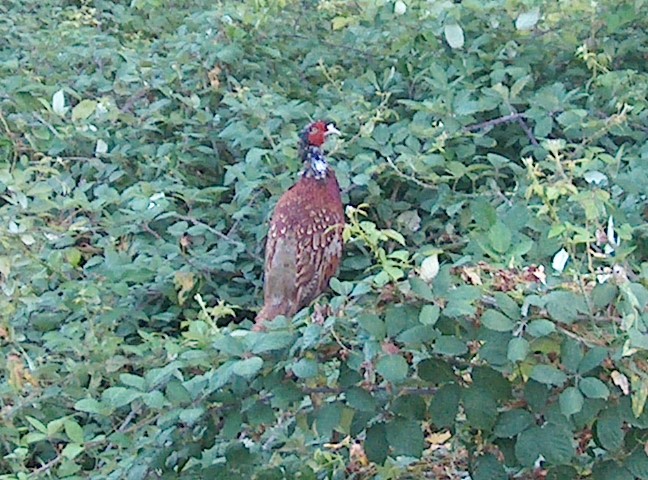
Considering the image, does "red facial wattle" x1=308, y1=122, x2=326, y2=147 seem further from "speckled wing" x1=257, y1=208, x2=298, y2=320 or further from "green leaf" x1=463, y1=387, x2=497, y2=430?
"green leaf" x1=463, y1=387, x2=497, y2=430

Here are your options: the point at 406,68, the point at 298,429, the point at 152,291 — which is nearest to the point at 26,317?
the point at 152,291

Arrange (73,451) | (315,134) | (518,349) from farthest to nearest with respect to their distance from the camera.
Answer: (315,134) < (73,451) < (518,349)

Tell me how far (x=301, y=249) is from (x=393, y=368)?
75.9 inches

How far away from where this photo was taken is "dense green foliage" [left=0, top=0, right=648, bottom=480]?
218 centimetres

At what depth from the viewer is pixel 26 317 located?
406 cm

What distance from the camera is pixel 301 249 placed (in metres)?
4.06

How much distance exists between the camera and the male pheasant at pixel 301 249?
4.04 metres

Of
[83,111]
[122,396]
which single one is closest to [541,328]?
[122,396]

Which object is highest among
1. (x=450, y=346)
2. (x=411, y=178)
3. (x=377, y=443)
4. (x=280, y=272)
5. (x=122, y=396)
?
(x=450, y=346)

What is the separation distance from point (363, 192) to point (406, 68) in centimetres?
97

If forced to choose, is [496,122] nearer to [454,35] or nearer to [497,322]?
[454,35]

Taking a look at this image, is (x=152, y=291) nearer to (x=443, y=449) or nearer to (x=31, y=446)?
(x=31, y=446)

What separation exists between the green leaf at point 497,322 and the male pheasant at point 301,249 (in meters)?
1.87

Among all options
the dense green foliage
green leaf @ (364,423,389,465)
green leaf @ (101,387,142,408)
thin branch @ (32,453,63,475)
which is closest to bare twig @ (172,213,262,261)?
the dense green foliage
